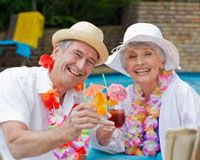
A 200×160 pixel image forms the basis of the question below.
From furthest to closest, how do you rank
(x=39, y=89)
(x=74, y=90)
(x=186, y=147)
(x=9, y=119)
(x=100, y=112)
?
1. (x=74, y=90)
2. (x=39, y=89)
3. (x=9, y=119)
4. (x=100, y=112)
5. (x=186, y=147)

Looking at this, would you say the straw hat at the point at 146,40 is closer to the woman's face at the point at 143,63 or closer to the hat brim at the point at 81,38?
the woman's face at the point at 143,63

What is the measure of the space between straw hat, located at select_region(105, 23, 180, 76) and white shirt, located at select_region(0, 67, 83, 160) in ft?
1.94

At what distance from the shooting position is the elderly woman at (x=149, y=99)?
9.32 feet

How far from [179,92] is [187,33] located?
7036 mm

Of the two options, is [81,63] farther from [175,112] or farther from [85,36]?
[175,112]

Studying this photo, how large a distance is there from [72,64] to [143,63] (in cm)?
65

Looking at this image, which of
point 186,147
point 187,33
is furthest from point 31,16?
point 186,147

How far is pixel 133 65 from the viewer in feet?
9.50

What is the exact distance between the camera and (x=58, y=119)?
2.37 metres

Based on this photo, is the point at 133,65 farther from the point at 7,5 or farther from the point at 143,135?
the point at 7,5

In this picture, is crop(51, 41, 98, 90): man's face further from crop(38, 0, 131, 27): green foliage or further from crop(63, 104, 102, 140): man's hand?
crop(38, 0, 131, 27): green foliage

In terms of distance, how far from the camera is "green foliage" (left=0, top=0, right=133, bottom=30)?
9.56m

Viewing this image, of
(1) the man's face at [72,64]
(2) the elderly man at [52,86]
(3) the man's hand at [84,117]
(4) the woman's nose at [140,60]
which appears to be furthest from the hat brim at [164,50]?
(3) the man's hand at [84,117]

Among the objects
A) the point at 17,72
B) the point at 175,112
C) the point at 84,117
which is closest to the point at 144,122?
the point at 175,112
